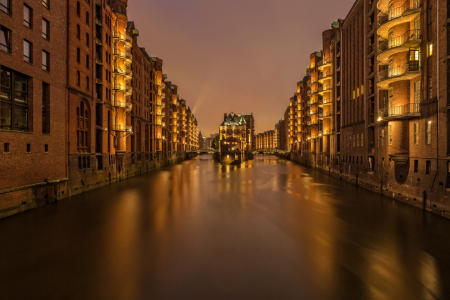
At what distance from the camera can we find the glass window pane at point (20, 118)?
17.8 metres

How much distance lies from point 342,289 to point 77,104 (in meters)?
29.0

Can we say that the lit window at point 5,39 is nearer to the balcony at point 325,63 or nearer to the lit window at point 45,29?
the lit window at point 45,29

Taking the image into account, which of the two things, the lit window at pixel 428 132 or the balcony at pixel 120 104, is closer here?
Result: the lit window at pixel 428 132

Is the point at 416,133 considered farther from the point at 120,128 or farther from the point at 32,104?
the point at 120,128

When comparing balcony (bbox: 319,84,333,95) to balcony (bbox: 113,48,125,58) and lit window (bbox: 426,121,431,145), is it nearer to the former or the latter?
lit window (bbox: 426,121,431,145)

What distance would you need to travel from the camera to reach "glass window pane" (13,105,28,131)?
17.8 meters

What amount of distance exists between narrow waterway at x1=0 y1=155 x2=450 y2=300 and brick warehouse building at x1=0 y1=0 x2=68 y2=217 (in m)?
2.16

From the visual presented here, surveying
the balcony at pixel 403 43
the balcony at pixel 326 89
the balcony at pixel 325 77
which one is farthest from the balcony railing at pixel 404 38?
the balcony at pixel 326 89

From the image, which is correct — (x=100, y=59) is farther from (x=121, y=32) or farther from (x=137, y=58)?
(x=137, y=58)

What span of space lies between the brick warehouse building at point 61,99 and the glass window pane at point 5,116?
3.1 inches

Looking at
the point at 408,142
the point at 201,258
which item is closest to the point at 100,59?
the point at 201,258

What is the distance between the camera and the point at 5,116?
669 inches

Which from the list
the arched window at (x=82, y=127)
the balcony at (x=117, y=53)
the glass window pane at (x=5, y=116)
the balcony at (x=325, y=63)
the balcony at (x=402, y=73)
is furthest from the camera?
the balcony at (x=325, y=63)

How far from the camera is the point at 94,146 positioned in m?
30.2
